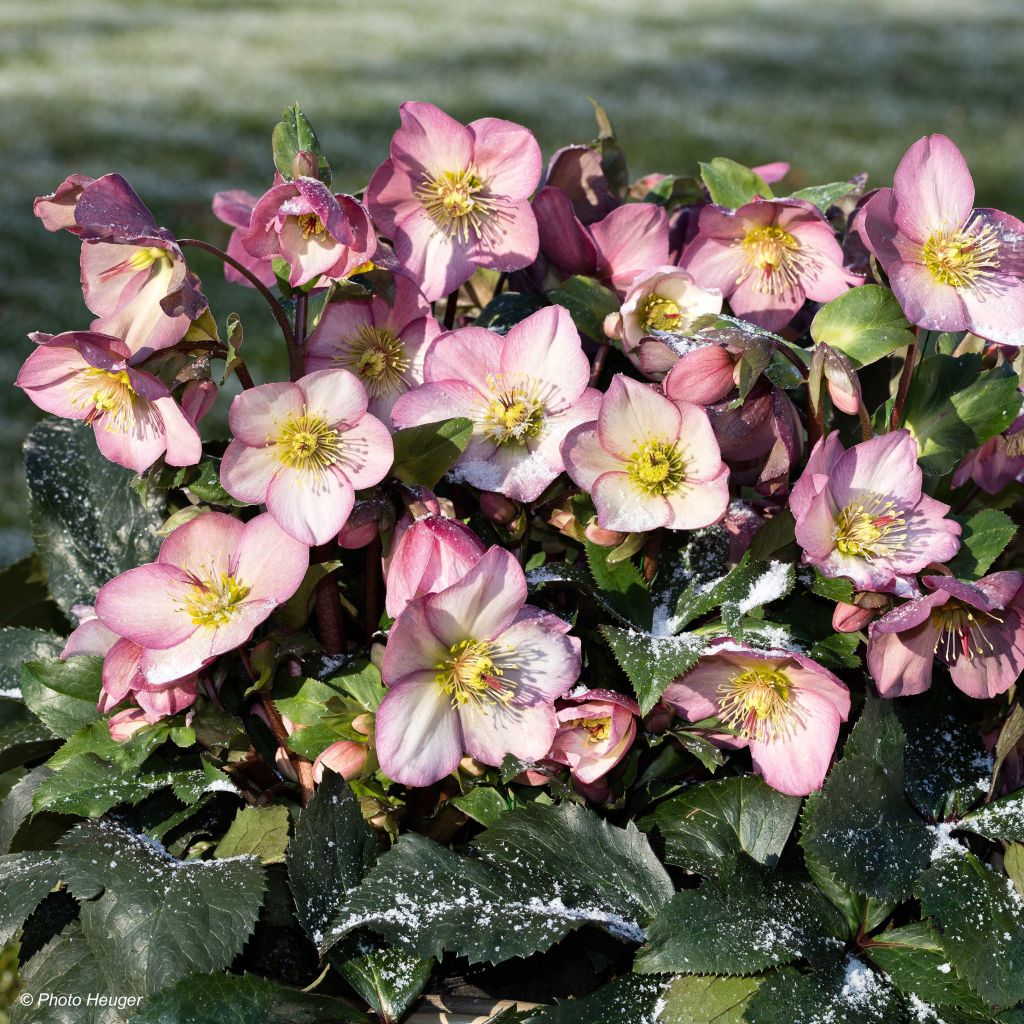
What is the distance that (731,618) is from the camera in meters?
0.80

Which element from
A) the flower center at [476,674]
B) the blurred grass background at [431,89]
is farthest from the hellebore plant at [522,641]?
the blurred grass background at [431,89]

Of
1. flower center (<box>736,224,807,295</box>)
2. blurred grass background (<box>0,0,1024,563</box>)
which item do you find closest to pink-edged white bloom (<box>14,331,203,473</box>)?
flower center (<box>736,224,807,295</box>)

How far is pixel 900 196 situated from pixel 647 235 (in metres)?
0.21

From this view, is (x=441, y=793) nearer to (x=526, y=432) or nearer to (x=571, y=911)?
(x=571, y=911)

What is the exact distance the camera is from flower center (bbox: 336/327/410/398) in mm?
922

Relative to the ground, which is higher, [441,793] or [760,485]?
[760,485]

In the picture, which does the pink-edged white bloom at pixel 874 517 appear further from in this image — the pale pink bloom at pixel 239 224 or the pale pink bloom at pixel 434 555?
the pale pink bloom at pixel 239 224

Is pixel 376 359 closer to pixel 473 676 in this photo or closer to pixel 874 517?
pixel 473 676

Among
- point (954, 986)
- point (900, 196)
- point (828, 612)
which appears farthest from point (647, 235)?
point (954, 986)

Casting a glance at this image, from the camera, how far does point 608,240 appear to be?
1.00m

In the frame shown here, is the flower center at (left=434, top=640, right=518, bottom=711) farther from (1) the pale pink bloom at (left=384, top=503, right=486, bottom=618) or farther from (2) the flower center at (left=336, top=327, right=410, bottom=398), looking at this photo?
(2) the flower center at (left=336, top=327, right=410, bottom=398)

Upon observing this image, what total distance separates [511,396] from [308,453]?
0.15 metres

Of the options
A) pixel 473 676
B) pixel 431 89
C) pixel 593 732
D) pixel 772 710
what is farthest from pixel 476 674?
pixel 431 89

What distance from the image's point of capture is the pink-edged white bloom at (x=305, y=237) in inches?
31.8
